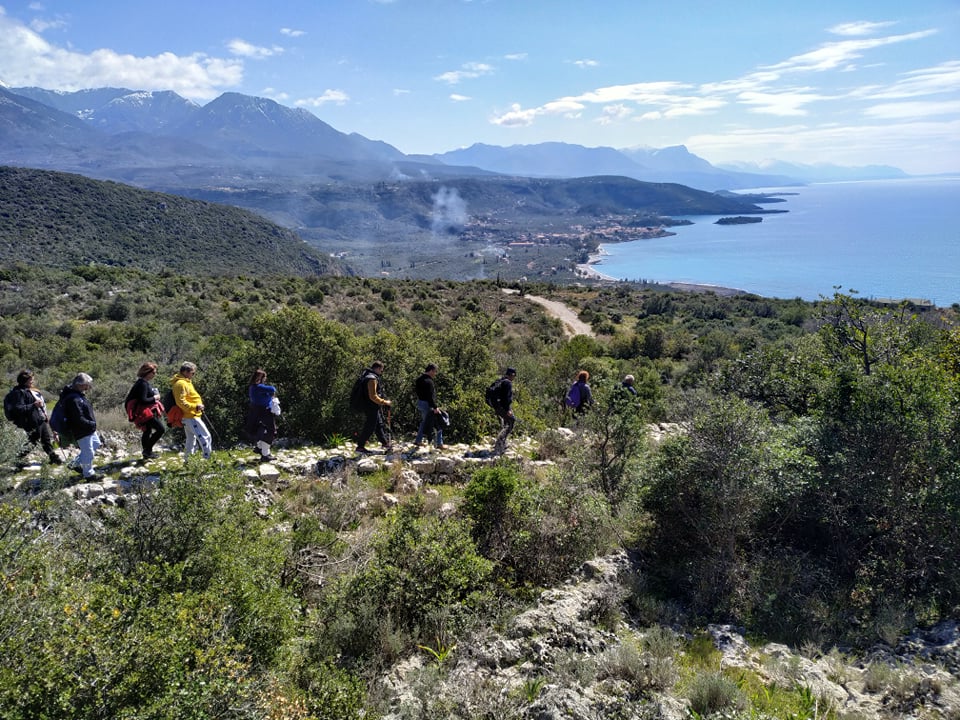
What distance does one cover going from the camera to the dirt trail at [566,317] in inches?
1244

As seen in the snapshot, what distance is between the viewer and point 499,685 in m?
4.28

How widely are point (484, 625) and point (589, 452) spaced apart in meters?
3.42

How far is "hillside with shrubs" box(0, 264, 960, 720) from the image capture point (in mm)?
3559

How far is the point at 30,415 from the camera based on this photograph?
753cm

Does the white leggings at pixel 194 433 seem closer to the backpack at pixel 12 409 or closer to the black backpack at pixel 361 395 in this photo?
the backpack at pixel 12 409

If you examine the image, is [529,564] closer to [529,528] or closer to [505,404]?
[529,528]

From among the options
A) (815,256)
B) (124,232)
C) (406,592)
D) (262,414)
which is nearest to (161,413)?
(262,414)

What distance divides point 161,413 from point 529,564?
5844 millimetres

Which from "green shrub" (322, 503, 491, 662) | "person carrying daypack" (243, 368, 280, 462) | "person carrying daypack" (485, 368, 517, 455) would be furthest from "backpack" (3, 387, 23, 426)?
"person carrying daypack" (485, 368, 517, 455)

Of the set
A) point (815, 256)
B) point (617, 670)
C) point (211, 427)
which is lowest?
point (617, 670)

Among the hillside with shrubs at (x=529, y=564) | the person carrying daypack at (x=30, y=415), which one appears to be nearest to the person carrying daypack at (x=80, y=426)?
the hillside with shrubs at (x=529, y=564)

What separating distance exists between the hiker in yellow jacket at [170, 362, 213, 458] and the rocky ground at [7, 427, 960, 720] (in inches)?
87.7

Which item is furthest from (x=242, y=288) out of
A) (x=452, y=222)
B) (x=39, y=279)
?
(x=452, y=222)

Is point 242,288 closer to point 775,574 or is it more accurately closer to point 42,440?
point 42,440
